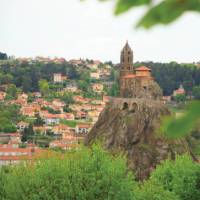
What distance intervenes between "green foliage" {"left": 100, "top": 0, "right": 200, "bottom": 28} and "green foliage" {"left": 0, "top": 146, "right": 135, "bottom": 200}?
85.5ft

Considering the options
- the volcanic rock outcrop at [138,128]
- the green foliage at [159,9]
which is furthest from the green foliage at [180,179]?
the green foliage at [159,9]

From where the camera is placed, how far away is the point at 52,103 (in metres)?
151

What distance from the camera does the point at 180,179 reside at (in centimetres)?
3152

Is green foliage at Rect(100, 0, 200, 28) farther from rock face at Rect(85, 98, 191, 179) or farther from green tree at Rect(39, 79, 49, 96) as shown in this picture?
green tree at Rect(39, 79, 49, 96)

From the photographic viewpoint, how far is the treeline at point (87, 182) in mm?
28469

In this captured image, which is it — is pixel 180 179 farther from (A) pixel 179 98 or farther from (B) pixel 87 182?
(A) pixel 179 98

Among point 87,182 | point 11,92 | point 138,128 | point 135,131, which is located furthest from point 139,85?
point 11,92

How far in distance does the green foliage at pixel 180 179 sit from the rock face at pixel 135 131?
27.2 meters

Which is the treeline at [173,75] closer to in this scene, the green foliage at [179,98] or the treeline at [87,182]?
the green foliage at [179,98]

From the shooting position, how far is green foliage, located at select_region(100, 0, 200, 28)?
7.09 feet

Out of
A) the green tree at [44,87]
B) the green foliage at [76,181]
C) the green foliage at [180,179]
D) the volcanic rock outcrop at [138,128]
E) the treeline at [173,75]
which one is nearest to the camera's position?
the green foliage at [76,181]

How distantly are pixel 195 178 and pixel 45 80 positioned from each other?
469 feet

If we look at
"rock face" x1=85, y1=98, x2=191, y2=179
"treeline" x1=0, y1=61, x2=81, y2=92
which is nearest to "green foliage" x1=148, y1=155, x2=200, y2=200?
"rock face" x1=85, y1=98, x2=191, y2=179

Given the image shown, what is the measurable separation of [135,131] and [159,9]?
6335 centimetres
